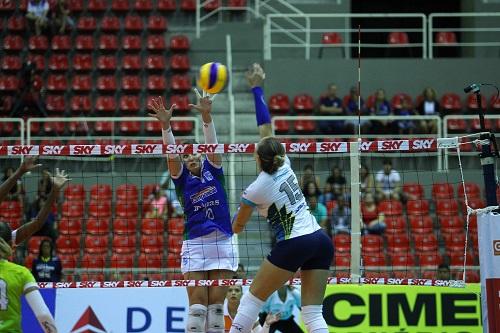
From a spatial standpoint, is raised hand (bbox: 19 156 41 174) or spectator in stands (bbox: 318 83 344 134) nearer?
raised hand (bbox: 19 156 41 174)

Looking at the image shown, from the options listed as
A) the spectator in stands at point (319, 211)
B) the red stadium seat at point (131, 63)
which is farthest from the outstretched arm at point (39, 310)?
the red stadium seat at point (131, 63)

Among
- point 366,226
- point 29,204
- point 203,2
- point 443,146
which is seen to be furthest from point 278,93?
point 443,146

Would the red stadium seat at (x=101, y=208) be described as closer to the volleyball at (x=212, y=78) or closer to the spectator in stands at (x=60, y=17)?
the spectator in stands at (x=60, y=17)

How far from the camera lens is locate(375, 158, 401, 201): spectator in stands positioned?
17172 mm

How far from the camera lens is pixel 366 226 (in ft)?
53.9

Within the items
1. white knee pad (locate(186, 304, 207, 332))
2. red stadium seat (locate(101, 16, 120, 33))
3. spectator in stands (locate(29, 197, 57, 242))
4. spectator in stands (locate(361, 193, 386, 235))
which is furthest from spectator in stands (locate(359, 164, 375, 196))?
white knee pad (locate(186, 304, 207, 332))

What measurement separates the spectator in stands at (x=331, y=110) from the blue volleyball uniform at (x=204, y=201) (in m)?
10.2

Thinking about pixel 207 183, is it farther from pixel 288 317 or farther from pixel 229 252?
pixel 288 317

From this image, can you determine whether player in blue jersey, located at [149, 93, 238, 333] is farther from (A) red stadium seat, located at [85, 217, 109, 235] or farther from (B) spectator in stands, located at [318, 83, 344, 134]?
(B) spectator in stands, located at [318, 83, 344, 134]

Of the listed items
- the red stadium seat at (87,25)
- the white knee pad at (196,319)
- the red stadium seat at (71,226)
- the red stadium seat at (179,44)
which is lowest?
the white knee pad at (196,319)

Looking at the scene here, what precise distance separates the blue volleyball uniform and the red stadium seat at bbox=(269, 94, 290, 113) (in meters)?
11.2

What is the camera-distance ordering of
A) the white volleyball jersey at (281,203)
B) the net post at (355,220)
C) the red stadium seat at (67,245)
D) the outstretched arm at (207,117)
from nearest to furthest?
the white volleyball jersey at (281,203) → the outstretched arm at (207,117) → the net post at (355,220) → the red stadium seat at (67,245)

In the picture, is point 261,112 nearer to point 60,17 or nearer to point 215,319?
point 215,319

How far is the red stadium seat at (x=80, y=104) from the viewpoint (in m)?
20.6
